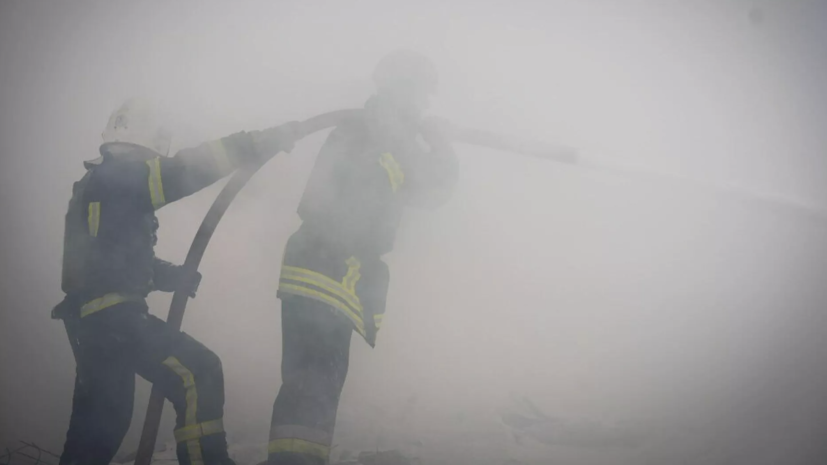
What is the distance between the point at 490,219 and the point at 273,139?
924 mm

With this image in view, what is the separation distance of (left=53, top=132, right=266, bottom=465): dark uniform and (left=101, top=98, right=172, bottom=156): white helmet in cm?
17

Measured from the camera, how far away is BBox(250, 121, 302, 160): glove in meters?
1.35

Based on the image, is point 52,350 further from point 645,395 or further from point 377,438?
point 645,395

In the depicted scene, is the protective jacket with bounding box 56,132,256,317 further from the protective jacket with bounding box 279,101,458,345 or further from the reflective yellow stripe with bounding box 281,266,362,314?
the reflective yellow stripe with bounding box 281,266,362,314

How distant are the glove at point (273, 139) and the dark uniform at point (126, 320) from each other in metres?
0.03

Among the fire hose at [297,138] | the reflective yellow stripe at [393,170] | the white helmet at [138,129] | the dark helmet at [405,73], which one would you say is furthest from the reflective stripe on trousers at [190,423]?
the dark helmet at [405,73]

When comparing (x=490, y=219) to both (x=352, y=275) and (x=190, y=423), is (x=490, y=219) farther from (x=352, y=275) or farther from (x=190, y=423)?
(x=190, y=423)

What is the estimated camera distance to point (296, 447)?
1.09m

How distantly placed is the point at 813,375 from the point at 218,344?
2.71 metres

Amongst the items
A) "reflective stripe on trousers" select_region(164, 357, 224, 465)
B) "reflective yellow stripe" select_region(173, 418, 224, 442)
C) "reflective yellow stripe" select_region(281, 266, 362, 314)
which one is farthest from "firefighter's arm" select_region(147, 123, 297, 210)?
"reflective yellow stripe" select_region(173, 418, 224, 442)

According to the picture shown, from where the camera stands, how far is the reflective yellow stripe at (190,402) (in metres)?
1.23

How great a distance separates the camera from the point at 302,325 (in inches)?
48.0

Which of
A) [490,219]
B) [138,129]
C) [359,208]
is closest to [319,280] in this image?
[359,208]

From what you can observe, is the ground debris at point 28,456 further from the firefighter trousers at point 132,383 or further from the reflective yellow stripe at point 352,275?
the reflective yellow stripe at point 352,275
